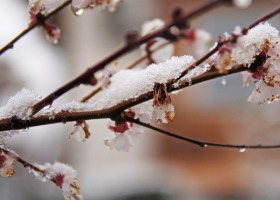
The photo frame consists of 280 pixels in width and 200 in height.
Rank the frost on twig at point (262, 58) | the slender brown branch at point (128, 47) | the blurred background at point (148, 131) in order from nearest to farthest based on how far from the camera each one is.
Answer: the slender brown branch at point (128, 47) → the frost on twig at point (262, 58) → the blurred background at point (148, 131)

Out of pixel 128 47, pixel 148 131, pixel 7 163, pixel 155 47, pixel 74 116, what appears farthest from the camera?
pixel 148 131

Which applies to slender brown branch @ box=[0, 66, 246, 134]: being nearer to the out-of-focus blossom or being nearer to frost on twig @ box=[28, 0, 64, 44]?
frost on twig @ box=[28, 0, 64, 44]

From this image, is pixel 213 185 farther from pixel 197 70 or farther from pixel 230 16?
pixel 197 70

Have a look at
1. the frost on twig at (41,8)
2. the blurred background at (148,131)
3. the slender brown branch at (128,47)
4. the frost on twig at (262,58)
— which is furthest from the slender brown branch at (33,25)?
the blurred background at (148,131)

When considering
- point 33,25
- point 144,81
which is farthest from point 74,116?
point 33,25

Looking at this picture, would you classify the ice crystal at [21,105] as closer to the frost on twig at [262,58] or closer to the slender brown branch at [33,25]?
the slender brown branch at [33,25]

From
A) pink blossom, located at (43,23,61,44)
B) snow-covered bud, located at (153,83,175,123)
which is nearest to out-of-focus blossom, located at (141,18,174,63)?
pink blossom, located at (43,23,61,44)

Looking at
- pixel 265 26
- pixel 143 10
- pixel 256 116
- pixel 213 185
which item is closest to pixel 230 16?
pixel 143 10

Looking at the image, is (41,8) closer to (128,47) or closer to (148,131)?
(128,47)
